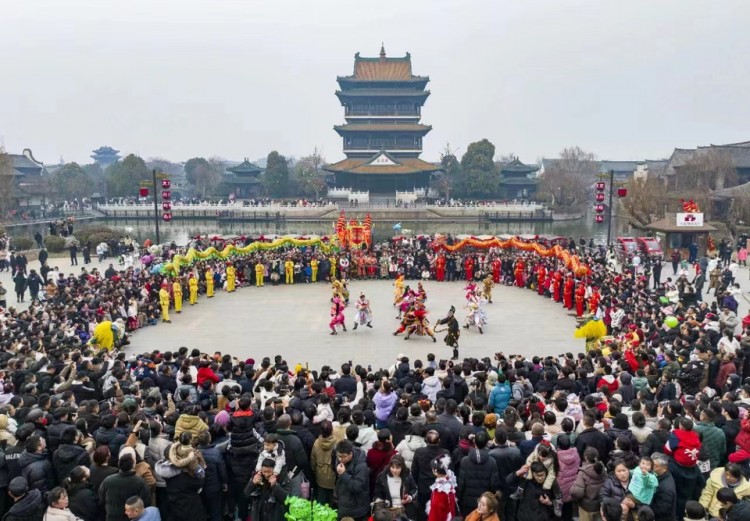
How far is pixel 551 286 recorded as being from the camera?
69.3ft

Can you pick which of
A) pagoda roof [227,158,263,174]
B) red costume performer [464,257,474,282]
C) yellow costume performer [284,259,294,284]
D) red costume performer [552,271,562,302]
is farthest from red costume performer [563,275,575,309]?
pagoda roof [227,158,263,174]

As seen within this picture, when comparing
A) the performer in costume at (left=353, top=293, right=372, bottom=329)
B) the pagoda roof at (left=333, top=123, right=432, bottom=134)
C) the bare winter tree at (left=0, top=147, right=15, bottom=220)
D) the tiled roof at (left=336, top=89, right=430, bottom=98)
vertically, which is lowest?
the performer in costume at (left=353, top=293, right=372, bottom=329)

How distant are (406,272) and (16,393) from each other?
710 inches

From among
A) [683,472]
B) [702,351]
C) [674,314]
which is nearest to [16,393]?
[683,472]

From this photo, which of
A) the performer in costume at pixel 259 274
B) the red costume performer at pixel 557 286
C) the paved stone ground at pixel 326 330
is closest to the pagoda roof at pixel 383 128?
the performer in costume at pixel 259 274

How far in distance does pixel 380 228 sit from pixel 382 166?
34.4 feet

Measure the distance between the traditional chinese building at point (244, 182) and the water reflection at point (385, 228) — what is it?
14118 millimetres

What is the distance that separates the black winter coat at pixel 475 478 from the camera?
5.95 metres

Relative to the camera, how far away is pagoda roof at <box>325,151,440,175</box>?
6234 cm

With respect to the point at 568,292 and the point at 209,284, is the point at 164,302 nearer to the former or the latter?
the point at 209,284

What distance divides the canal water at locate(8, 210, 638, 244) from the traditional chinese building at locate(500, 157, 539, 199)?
11175mm

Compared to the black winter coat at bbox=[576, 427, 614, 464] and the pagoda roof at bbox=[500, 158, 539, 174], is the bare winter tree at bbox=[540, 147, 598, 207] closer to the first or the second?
the pagoda roof at bbox=[500, 158, 539, 174]

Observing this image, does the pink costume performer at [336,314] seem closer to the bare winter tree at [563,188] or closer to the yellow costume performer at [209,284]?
the yellow costume performer at [209,284]

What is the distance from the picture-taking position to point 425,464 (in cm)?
618
